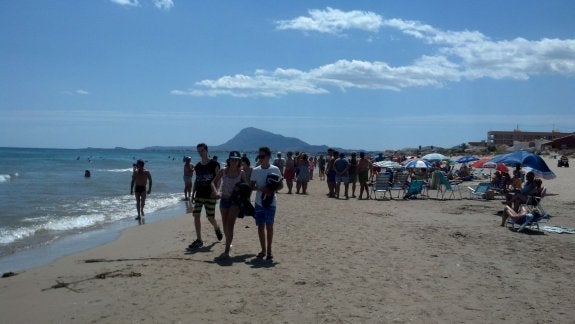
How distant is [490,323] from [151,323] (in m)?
3.03

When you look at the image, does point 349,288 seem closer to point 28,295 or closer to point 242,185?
point 242,185

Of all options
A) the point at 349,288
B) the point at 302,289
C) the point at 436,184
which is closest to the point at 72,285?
the point at 302,289

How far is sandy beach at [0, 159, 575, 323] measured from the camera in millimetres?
4852

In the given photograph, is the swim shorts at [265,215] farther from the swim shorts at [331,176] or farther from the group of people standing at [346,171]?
the swim shorts at [331,176]

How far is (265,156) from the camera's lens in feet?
22.5

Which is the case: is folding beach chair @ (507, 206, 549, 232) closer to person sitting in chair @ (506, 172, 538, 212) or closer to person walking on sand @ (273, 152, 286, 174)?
person sitting in chair @ (506, 172, 538, 212)

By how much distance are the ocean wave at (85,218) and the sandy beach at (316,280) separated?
7.41 feet

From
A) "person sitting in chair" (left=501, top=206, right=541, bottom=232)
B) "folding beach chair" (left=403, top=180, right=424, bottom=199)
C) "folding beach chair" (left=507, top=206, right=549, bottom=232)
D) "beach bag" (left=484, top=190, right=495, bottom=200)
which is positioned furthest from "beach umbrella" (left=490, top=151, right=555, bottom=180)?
"folding beach chair" (left=507, top=206, right=549, bottom=232)

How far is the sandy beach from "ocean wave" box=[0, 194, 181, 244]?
7.41 ft

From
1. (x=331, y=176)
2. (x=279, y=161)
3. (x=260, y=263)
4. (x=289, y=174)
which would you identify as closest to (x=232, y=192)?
(x=260, y=263)

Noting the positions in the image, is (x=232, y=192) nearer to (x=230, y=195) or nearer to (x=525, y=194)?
(x=230, y=195)

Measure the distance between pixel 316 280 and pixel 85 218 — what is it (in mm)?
9013

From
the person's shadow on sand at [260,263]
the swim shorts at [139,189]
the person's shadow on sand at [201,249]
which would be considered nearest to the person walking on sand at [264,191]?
the person's shadow on sand at [260,263]

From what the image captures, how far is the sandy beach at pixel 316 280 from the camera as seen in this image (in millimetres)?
4852
